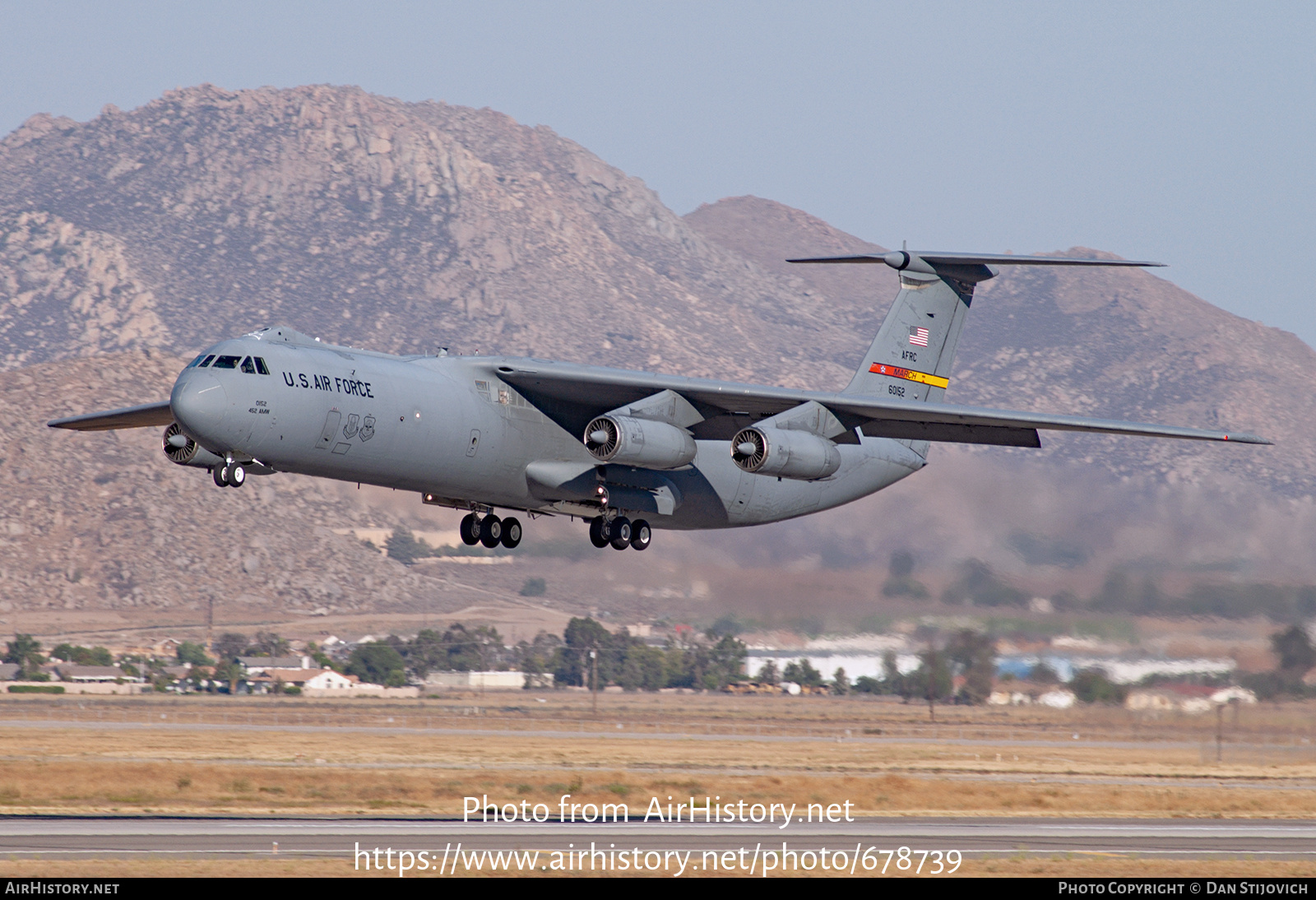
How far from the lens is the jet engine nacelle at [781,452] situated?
26.1 metres

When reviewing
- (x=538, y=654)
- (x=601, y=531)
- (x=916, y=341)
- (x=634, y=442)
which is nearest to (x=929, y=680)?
(x=916, y=341)

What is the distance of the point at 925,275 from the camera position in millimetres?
32781

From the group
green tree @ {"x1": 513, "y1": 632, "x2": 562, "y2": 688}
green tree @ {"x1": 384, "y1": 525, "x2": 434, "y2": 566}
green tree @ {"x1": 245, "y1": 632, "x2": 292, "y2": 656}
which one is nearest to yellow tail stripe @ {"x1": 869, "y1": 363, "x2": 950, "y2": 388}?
green tree @ {"x1": 513, "y1": 632, "x2": 562, "y2": 688}

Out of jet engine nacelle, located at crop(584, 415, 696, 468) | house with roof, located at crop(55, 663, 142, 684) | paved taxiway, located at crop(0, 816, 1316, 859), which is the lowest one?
house with roof, located at crop(55, 663, 142, 684)

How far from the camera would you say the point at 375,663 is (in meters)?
89.7

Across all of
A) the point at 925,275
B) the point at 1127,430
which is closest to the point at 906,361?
the point at 925,275

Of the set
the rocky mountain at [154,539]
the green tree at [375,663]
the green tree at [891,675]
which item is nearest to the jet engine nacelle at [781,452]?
the green tree at [891,675]

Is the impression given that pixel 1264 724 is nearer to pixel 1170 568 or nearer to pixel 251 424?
pixel 1170 568

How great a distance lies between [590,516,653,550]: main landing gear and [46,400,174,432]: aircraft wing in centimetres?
754

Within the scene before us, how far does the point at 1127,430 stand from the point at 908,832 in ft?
24.1

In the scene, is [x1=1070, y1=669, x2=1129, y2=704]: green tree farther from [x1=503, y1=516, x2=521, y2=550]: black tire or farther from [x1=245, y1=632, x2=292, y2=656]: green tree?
[x1=245, y1=632, x2=292, y2=656]: green tree

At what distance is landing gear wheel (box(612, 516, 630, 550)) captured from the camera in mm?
27672

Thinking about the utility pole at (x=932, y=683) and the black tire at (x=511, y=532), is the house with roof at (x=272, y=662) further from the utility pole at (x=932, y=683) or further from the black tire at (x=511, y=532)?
the black tire at (x=511, y=532)

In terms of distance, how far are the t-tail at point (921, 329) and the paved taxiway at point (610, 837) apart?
29.4ft
